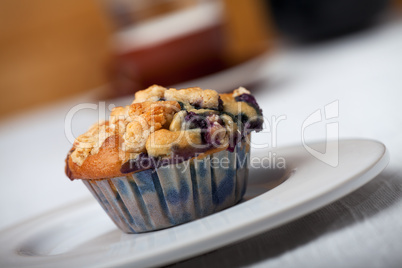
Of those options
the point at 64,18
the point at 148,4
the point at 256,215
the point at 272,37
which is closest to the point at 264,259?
the point at 256,215

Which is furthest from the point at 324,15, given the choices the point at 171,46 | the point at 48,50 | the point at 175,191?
the point at 48,50

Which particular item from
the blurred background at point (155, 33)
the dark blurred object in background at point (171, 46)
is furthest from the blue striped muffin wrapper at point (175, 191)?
the dark blurred object in background at point (171, 46)

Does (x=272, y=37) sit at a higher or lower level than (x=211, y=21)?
lower

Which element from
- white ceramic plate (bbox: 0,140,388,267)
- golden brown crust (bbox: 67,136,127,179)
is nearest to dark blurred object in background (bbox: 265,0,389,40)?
white ceramic plate (bbox: 0,140,388,267)

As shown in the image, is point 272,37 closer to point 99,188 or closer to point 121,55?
point 121,55

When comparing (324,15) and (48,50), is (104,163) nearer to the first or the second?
(324,15)

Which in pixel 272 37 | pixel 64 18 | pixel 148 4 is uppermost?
pixel 148 4
